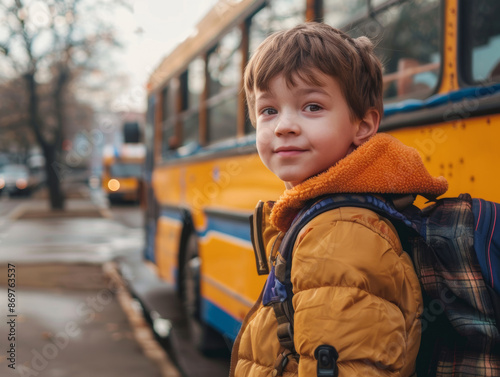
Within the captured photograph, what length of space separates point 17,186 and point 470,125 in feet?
118

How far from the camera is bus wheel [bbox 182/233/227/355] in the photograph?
4.77 meters

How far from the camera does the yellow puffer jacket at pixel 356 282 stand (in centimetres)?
115

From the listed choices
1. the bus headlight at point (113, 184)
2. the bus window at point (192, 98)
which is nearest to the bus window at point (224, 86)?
the bus window at point (192, 98)

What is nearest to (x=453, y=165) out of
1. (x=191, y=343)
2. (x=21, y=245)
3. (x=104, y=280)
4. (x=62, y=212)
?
(x=191, y=343)

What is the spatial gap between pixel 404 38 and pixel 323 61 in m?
1.24

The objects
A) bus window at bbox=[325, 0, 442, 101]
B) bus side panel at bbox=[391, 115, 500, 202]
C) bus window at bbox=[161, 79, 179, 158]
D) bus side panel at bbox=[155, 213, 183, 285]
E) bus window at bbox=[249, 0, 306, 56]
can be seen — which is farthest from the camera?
bus window at bbox=[161, 79, 179, 158]

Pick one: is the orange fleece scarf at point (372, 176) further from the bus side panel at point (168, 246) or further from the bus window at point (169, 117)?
the bus window at point (169, 117)

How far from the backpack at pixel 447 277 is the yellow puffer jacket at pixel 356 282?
35 mm

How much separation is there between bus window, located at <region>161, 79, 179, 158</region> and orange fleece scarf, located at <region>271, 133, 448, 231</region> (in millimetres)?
4609

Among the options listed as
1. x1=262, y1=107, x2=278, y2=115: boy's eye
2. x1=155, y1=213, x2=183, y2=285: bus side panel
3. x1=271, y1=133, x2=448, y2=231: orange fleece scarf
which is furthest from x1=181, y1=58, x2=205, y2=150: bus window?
x1=271, y1=133, x2=448, y2=231: orange fleece scarf

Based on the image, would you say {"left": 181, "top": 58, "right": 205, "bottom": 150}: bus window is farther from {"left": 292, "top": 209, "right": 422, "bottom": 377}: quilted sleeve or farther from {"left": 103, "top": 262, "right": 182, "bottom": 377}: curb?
{"left": 292, "top": 209, "right": 422, "bottom": 377}: quilted sleeve

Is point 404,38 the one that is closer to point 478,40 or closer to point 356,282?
point 478,40

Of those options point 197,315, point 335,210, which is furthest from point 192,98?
point 335,210

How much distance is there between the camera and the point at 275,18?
3.34 metres
